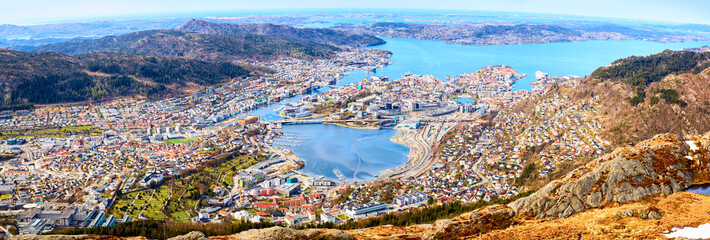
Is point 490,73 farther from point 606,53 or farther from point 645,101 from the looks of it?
point 606,53

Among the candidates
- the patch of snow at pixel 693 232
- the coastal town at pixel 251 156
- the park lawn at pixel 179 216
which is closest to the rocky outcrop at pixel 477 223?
the patch of snow at pixel 693 232

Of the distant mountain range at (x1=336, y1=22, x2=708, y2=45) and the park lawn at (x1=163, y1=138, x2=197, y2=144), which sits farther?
the distant mountain range at (x1=336, y1=22, x2=708, y2=45)

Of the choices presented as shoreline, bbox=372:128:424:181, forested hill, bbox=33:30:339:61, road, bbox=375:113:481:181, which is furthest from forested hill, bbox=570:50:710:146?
forested hill, bbox=33:30:339:61

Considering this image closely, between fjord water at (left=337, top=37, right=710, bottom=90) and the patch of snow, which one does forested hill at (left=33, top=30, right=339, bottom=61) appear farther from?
the patch of snow

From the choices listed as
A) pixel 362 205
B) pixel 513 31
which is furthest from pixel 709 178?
pixel 513 31

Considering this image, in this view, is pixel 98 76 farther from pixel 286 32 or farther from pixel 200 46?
pixel 286 32
